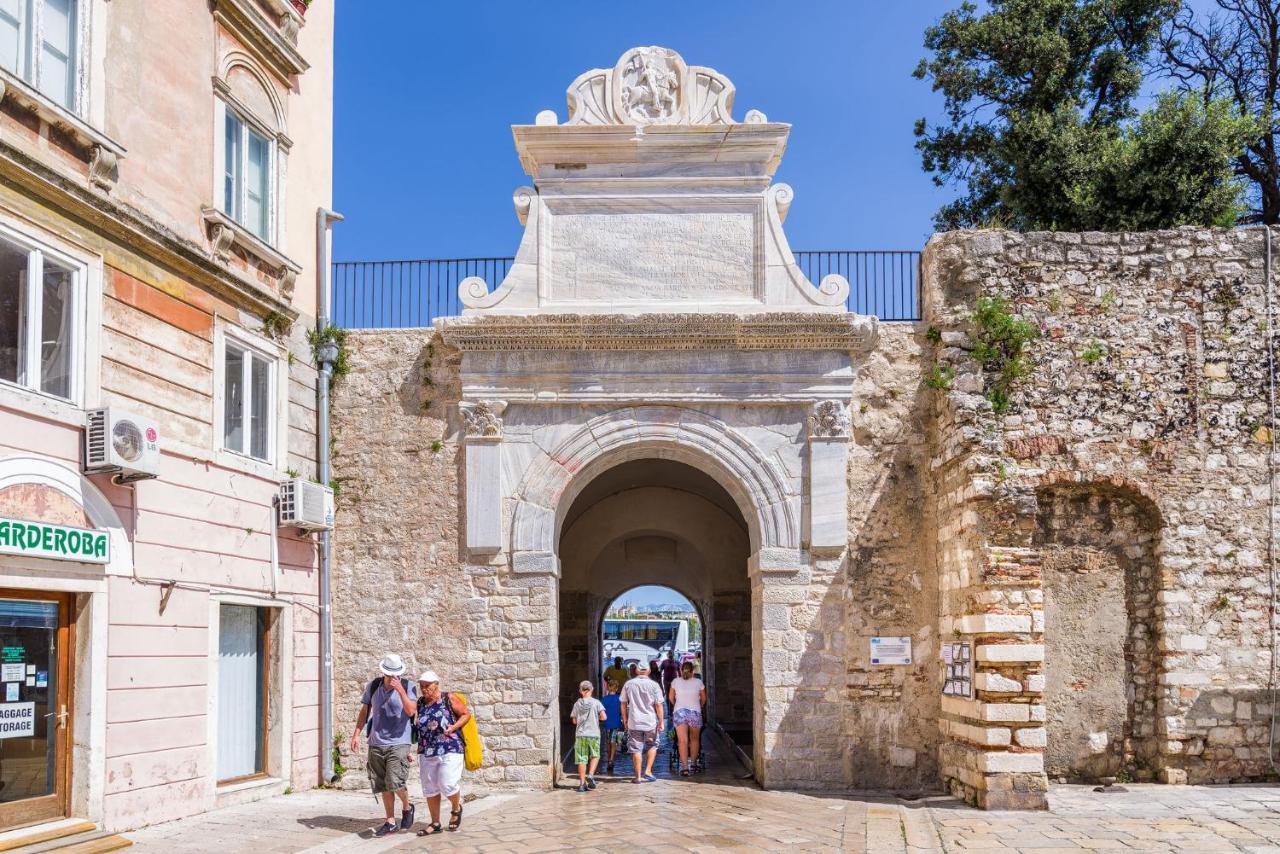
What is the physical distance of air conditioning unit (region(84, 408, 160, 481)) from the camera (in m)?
8.59

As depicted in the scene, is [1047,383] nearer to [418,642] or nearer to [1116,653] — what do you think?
[1116,653]

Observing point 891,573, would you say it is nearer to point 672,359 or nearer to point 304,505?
point 672,359

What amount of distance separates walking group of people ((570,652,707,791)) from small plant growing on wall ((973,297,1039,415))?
173 inches

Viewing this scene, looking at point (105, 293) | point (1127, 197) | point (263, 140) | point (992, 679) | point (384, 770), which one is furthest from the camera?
point (1127, 197)

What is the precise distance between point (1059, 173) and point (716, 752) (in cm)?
1018

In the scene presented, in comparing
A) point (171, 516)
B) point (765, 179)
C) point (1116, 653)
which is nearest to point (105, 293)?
point (171, 516)

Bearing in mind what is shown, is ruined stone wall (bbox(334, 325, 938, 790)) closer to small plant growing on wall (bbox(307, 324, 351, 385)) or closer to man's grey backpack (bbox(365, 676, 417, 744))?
small plant growing on wall (bbox(307, 324, 351, 385))

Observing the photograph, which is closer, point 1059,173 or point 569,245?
point 569,245

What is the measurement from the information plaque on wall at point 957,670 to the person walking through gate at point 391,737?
4.87 metres

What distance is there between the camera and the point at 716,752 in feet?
51.3

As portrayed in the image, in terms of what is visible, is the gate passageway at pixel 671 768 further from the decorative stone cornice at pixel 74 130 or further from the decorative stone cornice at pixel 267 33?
the decorative stone cornice at pixel 267 33

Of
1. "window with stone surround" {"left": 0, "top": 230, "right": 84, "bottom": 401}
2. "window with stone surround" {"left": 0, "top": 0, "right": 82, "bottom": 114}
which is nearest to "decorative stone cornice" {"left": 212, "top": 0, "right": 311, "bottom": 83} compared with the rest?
"window with stone surround" {"left": 0, "top": 0, "right": 82, "bottom": 114}

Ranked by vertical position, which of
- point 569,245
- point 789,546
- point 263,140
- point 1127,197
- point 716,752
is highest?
point 1127,197

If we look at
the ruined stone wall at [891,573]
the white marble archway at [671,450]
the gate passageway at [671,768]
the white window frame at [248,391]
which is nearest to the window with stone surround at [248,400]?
the white window frame at [248,391]
